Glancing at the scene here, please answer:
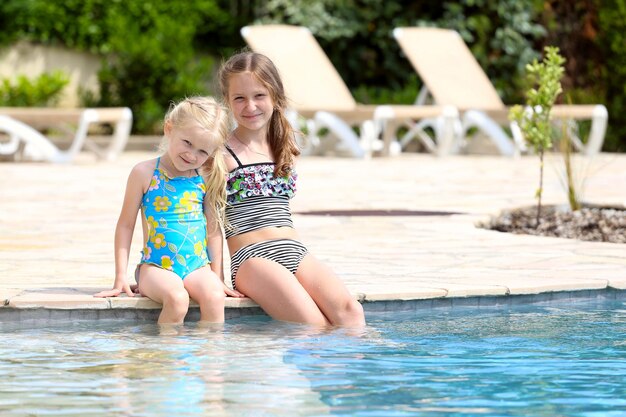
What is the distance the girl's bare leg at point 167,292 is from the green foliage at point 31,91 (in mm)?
11250

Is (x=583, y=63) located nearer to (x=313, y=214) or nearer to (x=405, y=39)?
(x=405, y=39)

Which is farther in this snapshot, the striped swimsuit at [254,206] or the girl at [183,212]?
the striped swimsuit at [254,206]

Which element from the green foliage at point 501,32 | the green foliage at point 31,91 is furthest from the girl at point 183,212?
the green foliage at point 501,32

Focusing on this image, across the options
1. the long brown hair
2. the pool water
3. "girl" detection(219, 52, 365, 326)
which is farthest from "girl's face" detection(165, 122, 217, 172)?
the pool water

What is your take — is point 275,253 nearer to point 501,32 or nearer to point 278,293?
point 278,293

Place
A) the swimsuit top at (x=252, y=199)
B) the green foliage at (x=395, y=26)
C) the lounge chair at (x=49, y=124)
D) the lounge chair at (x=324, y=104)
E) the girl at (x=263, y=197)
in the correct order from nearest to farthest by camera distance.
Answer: the girl at (x=263, y=197) < the swimsuit top at (x=252, y=199) < the lounge chair at (x=49, y=124) < the lounge chair at (x=324, y=104) < the green foliage at (x=395, y=26)

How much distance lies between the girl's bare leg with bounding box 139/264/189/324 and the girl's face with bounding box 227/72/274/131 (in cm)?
69

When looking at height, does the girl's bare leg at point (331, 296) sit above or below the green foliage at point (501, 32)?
below

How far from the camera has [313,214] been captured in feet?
26.2

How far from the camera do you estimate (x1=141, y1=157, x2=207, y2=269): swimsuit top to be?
181 inches

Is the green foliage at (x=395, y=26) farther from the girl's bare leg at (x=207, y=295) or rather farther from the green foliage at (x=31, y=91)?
the girl's bare leg at (x=207, y=295)

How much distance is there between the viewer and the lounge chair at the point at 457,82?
14227mm

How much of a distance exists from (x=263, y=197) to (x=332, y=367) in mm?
1132

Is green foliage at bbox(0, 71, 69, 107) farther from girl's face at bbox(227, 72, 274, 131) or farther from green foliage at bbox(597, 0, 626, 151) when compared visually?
girl's face at bbox(227, 72, 274, 131)
